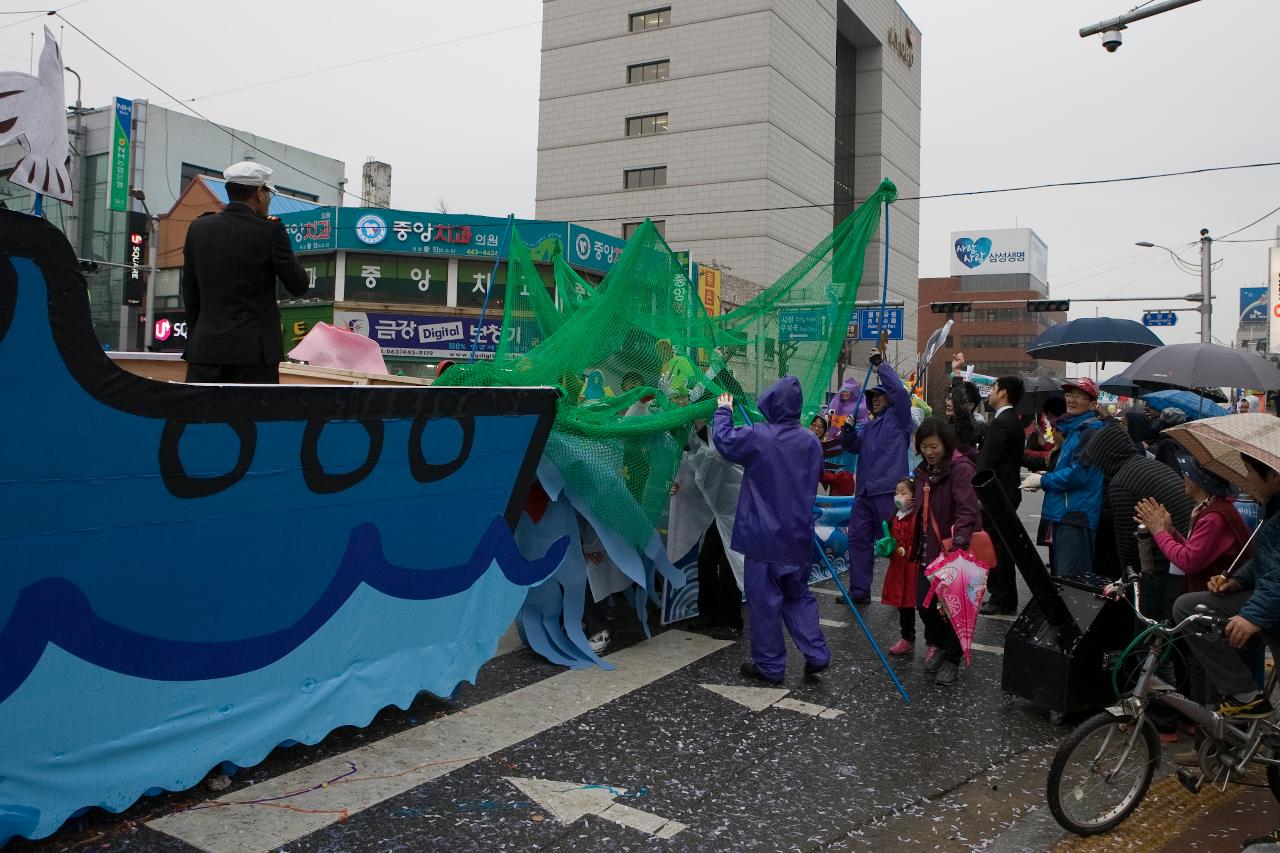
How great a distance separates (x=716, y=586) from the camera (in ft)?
22.3

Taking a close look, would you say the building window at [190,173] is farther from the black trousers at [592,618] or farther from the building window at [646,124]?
the black trousers at [592,618]

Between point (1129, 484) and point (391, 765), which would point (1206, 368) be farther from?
point (391, 765)

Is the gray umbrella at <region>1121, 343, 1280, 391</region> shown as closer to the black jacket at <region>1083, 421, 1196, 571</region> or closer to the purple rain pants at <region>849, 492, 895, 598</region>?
the black jacket at <region>1083, 421, 1196, 571</region>

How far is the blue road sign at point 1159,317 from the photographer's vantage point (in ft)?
142

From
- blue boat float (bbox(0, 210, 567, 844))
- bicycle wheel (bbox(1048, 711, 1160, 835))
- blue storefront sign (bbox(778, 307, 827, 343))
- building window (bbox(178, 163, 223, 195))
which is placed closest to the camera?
blue boat float (bbox(0, 210, 567, 844))

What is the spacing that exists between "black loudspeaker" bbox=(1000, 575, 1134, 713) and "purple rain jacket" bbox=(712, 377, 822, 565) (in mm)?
1278

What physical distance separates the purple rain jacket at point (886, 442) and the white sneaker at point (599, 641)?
2.59m

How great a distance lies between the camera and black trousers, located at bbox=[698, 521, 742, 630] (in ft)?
22.0

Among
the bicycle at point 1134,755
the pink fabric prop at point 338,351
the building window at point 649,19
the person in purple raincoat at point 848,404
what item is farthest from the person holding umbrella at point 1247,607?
the building window at point 649,19

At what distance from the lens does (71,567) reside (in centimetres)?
316

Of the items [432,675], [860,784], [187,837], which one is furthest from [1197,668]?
[187,837]

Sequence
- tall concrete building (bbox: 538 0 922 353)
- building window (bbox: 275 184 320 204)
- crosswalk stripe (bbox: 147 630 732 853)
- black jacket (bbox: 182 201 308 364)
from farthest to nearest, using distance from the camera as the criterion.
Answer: tall concrete building (bbox: 538 0 922 353) < building window (bbox: 275 184 320 204) < black jacket (bbox: 182 201 308 364) < crosswalk stripe (bbox: 147 630 732 853)

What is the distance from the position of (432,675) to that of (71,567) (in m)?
1.96

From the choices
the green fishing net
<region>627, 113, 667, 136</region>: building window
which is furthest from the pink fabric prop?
<region>627, 113, 667, 136</region>: building window
